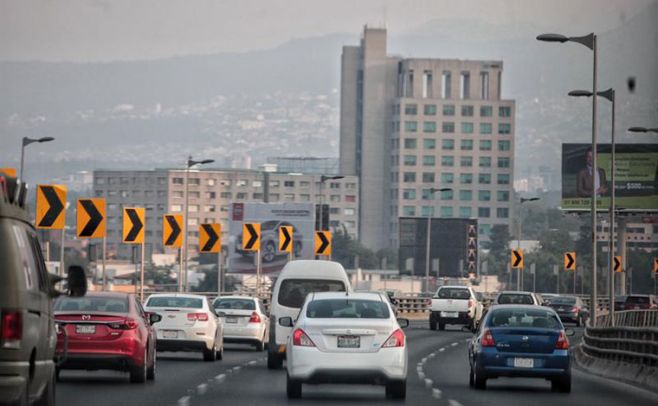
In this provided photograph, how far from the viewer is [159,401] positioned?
2353 cm

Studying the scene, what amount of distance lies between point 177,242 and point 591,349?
2004 cm

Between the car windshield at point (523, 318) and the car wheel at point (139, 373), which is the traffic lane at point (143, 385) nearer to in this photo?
the car wheel at point (139, 373)

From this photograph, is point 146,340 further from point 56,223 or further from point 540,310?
point 56,223

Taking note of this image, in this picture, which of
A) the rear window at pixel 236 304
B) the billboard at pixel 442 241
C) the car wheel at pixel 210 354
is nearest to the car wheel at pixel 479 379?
the car wheel at pixel 210 354

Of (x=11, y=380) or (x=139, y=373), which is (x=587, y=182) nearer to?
(x=139, y=373)

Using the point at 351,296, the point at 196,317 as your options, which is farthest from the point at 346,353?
the point at 196,317

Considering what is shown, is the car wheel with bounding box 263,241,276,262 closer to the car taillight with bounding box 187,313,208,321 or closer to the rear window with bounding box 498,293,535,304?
the rear window with bounding box 498,293,535,304

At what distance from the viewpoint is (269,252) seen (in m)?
159

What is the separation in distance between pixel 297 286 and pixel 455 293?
33.8 m

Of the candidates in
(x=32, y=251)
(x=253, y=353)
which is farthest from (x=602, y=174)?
(x=32, y=251)

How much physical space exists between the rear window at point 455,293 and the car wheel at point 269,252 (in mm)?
87552

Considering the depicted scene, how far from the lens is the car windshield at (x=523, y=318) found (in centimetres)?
2995

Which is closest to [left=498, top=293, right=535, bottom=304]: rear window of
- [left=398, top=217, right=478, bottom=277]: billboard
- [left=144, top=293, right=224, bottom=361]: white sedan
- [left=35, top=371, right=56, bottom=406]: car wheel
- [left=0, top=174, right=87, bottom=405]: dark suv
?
[left=144, top=293, right=224, bottom=361]: white sedan

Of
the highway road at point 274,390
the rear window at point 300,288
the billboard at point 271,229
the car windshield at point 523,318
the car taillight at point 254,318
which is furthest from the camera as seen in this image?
the billboard at point 271,229
